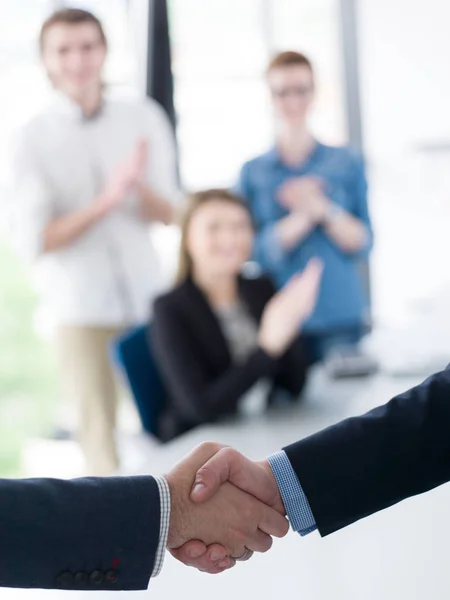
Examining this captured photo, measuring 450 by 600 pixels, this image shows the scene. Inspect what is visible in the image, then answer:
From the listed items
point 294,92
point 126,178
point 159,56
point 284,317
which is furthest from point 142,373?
point 159,56

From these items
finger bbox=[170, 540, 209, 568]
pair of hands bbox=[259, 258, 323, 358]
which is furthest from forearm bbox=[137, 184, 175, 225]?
finger bbox=[170, 540, 209, 568]

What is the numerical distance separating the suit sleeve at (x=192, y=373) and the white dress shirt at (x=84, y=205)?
0.75 metres

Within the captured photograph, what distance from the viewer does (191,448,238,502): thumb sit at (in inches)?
68.0

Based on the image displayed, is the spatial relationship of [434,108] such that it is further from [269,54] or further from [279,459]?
[279,459]

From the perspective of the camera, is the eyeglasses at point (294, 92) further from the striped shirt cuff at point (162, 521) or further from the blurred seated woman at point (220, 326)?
the striped shirt cuff at point (162, 521)

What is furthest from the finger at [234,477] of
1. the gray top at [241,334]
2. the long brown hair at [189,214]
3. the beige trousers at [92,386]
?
the beige trousers at [92,386]

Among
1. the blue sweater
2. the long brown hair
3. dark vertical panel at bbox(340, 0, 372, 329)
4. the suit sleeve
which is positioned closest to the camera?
the suit sleeve

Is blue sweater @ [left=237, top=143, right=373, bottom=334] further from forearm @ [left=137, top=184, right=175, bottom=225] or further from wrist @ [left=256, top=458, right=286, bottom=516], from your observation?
wrist @ [left=256, top=458, right=286, bottom=516]

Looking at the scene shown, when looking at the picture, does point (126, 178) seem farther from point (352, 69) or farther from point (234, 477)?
point (352, 69)

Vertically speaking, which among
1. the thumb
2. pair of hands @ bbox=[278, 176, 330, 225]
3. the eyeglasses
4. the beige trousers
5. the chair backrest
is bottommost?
the beige trousers

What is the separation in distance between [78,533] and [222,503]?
39cm

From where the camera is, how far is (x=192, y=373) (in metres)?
2.47

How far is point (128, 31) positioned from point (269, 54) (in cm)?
101

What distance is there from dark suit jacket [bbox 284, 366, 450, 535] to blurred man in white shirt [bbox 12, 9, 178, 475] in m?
1.67
